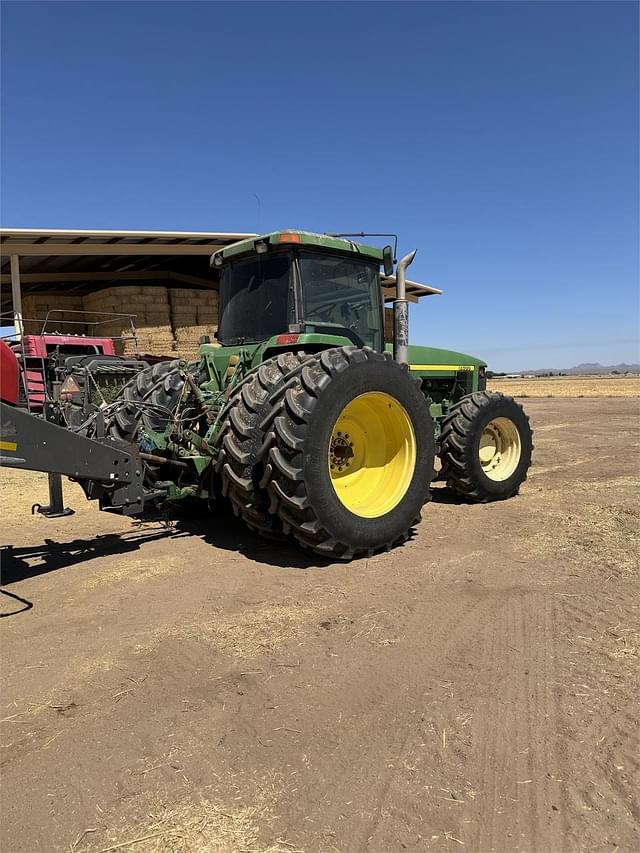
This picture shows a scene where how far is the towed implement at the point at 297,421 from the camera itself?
3.93m

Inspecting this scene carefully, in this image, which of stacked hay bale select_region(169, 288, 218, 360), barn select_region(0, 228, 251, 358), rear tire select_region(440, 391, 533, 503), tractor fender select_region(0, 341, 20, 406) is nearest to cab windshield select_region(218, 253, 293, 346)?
tractor fender select_region(0, 341, 20, 406)

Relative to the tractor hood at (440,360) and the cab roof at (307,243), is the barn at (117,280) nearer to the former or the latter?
the tractor hood at (440,360)

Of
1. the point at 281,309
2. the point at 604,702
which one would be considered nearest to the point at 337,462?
the point at 281,309

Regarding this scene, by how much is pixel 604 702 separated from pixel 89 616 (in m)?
2.64

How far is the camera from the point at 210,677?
2707mm

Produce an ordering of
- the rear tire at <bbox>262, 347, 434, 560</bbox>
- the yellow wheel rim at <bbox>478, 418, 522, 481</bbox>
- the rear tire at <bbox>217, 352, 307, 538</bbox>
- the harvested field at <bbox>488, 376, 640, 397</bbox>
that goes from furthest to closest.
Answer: the harvested field at <bbox>488, 376, 640, 397</bbox> → the yellow wheel rim at <bbox>478, 418, 522, 481</bbox> → the rear tire at <bbox>217, 352, 307, 538</bbox> → the rear tire at <bbox>262, 347, 434, 560</bbox>

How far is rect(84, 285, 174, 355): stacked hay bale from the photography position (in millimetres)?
13726

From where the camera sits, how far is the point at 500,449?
680 centimetres

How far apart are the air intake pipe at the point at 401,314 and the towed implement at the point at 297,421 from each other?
0.01 m

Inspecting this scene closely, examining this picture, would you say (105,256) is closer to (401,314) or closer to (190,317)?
(190,317)

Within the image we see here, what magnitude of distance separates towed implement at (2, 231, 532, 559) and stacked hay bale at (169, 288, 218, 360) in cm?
884

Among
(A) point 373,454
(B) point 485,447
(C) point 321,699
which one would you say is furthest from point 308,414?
(B) point 485,447

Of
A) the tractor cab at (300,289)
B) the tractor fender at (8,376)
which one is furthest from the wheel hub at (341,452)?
the tractor fender at (8,376)

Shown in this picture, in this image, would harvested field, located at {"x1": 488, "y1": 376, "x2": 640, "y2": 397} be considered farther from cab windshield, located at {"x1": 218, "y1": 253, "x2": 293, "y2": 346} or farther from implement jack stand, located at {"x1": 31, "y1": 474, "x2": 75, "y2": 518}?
implement jack stand, located at {"x1": 31, "y1": 474, "x2": 75, "y2": 518}
